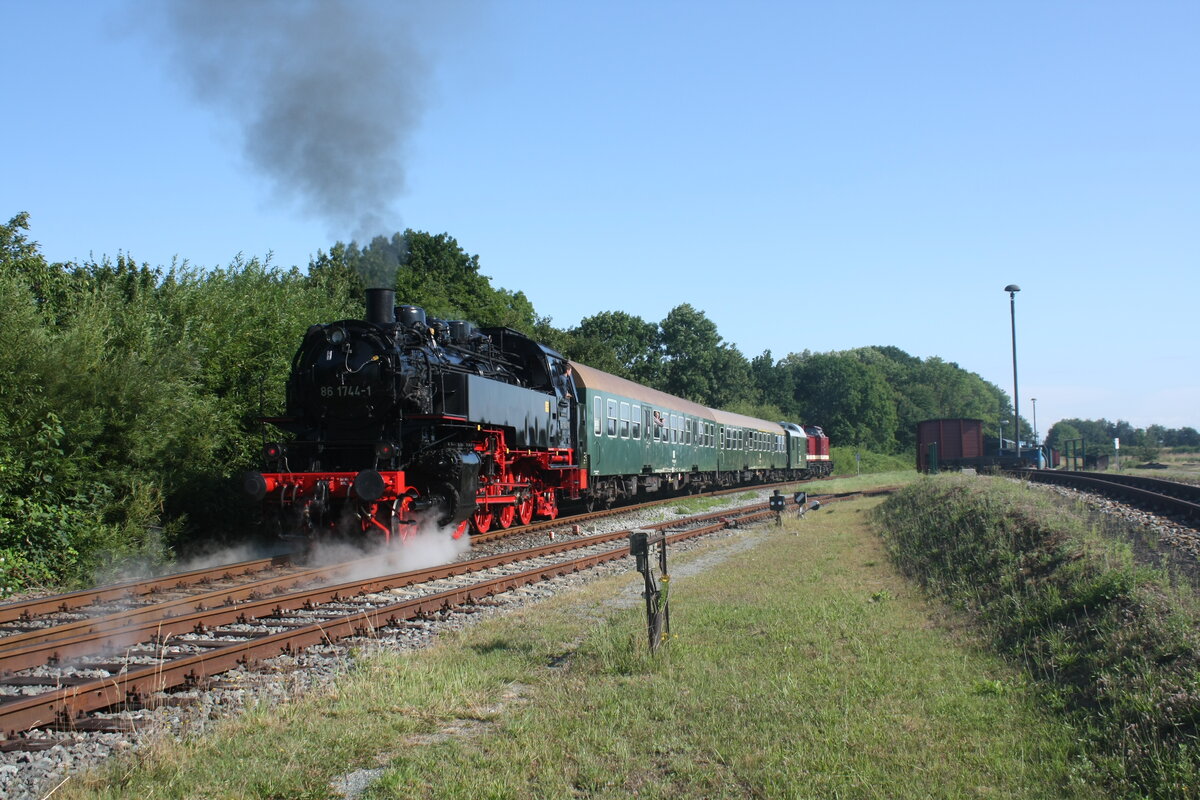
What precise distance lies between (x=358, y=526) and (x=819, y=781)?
379 inches

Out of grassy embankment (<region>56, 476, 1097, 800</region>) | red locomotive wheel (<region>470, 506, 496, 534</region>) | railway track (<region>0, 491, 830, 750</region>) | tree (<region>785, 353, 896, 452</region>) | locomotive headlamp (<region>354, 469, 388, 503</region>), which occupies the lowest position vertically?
grassy embankment (<region>56, 476, 1097, 800</region>)

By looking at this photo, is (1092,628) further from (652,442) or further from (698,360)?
(698,360)

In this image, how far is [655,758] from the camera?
191 inches

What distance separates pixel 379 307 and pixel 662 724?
975 cm

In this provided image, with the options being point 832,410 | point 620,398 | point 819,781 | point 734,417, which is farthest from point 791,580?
point 832,410

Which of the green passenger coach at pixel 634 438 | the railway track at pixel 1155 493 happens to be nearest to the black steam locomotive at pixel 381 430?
the green passenger coach at pixel 634 438

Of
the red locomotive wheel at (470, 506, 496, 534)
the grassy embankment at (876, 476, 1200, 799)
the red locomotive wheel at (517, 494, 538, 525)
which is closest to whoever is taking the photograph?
the grassy embankment at (876, 476, 1200, 799)

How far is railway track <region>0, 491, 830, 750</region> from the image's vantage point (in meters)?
Result: 5.50

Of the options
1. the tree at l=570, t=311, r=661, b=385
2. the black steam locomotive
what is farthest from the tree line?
the tree at l=570, t=311, r=661, b=385

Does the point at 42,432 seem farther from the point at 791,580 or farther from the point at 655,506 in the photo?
the point at 655,506

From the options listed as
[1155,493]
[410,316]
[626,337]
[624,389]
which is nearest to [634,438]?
[624,389]

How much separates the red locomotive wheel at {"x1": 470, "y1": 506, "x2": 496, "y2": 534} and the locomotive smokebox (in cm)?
402

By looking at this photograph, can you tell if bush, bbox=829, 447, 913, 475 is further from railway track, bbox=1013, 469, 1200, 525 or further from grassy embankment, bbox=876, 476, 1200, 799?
grassy embankment, bbox=876, 476, 1200, 799

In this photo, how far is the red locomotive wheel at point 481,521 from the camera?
51.6 ft
